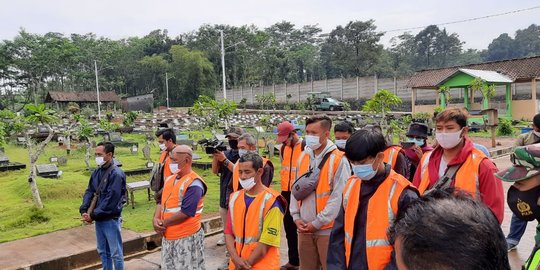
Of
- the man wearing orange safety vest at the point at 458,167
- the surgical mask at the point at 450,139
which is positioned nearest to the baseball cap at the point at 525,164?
the man wearing orange safety vest at the point at 458,167

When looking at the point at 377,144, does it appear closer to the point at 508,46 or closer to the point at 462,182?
the point at 462,182

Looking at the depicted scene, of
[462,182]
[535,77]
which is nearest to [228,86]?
[535,77]

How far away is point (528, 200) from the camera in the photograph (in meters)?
1.84

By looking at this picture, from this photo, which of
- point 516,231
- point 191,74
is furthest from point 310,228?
point 191,74

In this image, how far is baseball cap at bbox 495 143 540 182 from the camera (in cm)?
179

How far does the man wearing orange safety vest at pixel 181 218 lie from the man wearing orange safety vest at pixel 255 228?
736 mm

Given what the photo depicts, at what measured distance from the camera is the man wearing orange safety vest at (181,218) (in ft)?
12.8

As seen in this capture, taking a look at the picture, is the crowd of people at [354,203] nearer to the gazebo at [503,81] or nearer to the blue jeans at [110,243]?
the blue jeans at [110,243]

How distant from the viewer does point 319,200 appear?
12.1 ft

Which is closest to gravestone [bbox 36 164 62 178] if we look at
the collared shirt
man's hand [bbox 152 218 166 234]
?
man's hand [bbox 152 218 166 234]

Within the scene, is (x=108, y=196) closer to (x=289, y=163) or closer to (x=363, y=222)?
(x=289, y=163)

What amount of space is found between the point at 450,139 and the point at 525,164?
1.38 meters

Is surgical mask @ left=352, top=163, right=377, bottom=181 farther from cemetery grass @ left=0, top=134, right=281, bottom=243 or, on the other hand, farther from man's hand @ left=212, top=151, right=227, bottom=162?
cemetery grass @ left=0, top=134, right=281, bottom=243

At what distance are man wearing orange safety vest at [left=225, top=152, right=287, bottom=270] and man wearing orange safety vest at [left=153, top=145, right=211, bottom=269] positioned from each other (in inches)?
29.0
